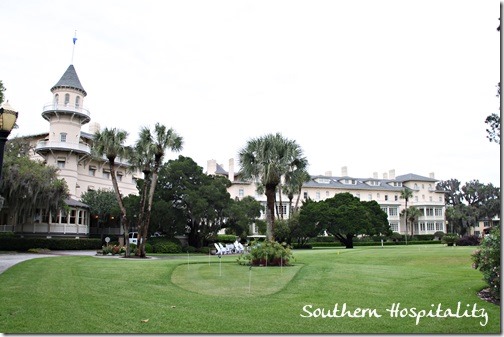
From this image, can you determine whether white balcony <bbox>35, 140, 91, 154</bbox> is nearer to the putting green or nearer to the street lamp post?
the putting green

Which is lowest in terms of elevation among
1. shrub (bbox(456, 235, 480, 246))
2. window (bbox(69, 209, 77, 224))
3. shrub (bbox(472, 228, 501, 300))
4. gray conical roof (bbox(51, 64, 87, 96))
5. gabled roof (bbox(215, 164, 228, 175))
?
shrub (bbox(456, 235, 480, 246))

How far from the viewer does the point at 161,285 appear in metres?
11.6

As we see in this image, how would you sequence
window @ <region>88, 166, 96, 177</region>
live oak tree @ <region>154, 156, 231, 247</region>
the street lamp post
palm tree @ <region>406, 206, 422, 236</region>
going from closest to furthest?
the street lamp post → live oak tree @ <region>154, 156, 231, 247</region> → window @ <region>88, 166, 96, 177</region> → palm tree @ <region>406, 206, 422, 236</region>

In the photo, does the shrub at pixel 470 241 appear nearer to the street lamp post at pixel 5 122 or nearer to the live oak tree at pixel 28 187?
the live oak tree at pixel 28 187

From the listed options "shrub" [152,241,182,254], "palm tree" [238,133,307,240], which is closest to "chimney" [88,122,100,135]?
"shrub" [152,241,182,254]

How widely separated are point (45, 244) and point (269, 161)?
23700 mm

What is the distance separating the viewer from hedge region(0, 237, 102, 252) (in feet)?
113

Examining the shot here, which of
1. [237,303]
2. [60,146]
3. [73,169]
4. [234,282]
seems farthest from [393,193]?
[237,303]

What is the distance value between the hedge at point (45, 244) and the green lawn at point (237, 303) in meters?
24.1

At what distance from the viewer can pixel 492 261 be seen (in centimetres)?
958

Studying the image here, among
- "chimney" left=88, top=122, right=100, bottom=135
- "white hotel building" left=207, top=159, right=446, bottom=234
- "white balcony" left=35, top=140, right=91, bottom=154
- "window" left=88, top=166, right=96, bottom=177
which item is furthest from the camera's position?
"white hotel building" left=207, top=159, right=446, bottom=234

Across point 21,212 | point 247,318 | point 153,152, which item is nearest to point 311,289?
point 247,318

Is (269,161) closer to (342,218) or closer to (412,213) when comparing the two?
(342,218)

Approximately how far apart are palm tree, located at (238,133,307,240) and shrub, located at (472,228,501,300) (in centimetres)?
1424
